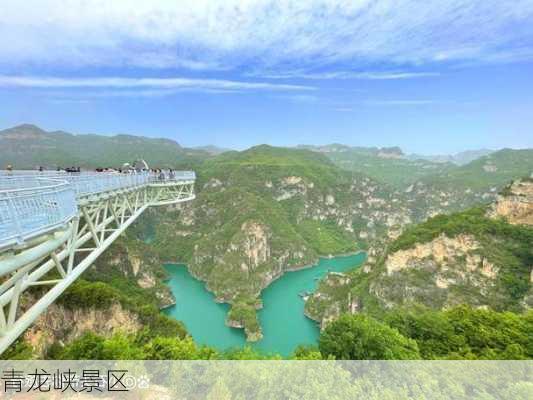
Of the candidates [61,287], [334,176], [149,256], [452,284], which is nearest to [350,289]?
[452,284]

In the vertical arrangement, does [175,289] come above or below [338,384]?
below

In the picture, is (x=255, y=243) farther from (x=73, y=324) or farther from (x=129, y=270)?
(x=73, y=324)

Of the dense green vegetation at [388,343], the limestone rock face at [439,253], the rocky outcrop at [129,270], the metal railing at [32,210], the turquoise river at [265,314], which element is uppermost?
the metal railing at [32,210]

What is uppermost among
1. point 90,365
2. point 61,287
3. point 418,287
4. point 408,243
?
point 61,287

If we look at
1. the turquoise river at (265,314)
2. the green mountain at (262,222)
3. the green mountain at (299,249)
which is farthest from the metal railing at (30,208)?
the green mountain at (262,222)

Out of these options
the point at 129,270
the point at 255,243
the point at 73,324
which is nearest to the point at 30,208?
the point at 73,324

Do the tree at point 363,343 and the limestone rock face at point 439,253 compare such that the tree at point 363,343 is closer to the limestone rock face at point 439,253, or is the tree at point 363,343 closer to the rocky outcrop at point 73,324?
the rocky outcrop at point 73,324

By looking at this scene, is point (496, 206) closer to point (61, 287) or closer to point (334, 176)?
point (61, 287)
